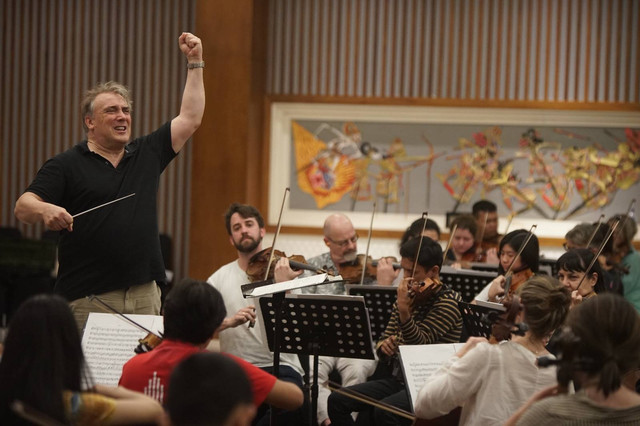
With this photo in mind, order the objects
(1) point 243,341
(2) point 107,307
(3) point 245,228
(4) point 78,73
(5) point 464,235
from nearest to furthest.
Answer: (2) point 107,307 < (1) point 243,341 < (3) point 245,228 < (5) point 464,235 < (4) point 78,73

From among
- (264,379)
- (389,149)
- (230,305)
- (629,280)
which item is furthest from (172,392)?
(389,149)

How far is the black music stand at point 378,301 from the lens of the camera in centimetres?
403

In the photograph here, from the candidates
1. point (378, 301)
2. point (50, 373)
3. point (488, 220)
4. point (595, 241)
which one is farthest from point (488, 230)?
point (50, 373)

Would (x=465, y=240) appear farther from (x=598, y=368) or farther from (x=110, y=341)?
(x=598, y=368)

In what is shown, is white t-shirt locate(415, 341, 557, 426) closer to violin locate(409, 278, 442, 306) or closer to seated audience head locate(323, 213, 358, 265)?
violin locate(409, 278, 442, 306)

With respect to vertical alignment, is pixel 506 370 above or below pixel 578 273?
below

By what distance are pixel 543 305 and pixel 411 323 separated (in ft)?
3.73

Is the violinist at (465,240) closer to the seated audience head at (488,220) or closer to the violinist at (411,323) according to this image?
the seated audience head at (488,220)

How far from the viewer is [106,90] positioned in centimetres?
341

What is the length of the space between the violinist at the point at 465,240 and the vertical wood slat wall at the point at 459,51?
1623 millimetres

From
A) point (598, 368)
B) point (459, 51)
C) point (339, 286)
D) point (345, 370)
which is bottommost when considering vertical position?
point (345, 370)

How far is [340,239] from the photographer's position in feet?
16.0

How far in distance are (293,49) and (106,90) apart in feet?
13.3

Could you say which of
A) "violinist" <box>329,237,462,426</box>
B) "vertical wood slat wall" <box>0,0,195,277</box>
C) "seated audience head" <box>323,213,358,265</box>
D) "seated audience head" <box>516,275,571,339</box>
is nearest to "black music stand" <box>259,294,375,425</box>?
"violinist" <box>329,237,462,426</box>
